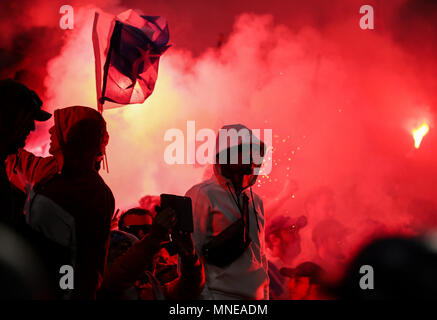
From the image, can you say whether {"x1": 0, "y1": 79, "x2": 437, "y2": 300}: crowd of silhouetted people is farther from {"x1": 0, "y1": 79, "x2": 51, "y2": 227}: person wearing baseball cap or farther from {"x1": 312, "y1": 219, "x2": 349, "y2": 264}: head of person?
{"x1": 312, "y1": 219, "x2": 349, "y2": 264}: head of person

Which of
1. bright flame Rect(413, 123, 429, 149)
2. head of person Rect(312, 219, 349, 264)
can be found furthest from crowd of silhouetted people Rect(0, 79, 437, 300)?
bright flame Rect(413, 123, 429, 149)

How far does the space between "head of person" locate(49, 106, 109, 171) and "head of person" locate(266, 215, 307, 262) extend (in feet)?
16.4

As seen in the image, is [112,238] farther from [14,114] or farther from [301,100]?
[301,100]

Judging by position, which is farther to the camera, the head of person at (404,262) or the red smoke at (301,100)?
the red smoke at (301,100)

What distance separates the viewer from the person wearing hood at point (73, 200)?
68.9 inches

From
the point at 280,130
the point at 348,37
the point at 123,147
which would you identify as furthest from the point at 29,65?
the point at 348,37

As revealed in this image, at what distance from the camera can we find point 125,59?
3.44 meters

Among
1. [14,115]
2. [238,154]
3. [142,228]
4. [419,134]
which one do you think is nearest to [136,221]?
[142,228]

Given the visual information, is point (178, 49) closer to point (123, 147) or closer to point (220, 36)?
point (220, 36)

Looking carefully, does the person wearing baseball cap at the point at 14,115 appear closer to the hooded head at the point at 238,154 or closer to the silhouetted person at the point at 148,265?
the silhouetted person at the point at 148,265

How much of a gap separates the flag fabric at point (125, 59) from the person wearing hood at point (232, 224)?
3.43 ft

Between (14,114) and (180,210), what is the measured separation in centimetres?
82

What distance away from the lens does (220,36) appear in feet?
23.6

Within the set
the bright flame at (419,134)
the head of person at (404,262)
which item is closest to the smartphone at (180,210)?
the head of person at (404,262)
